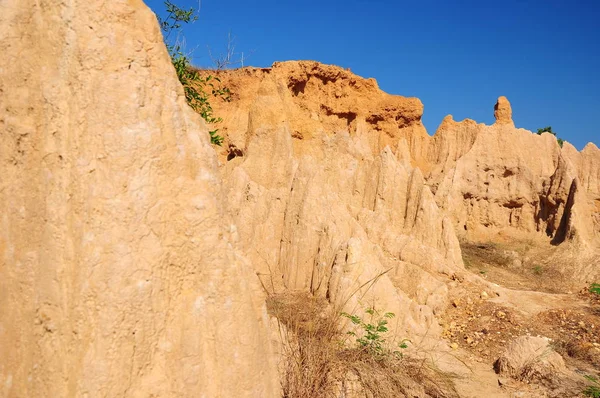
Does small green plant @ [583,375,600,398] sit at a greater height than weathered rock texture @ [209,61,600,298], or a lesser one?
lesser

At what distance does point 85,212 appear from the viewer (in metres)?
2.47

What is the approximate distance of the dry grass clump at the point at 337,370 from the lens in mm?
3682

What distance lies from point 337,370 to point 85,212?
105 inches

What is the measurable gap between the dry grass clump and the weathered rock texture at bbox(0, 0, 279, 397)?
49.1 inches

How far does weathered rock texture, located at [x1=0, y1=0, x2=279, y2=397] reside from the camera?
8.04 ft

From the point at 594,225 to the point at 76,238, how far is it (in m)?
19.2

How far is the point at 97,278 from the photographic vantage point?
2438 millimetres

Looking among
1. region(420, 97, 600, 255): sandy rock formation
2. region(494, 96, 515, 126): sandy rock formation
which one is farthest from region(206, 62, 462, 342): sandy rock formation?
region(494, 96, 515, 126): sandy rock formation

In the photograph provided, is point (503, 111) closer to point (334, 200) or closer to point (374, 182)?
point (374, 182)

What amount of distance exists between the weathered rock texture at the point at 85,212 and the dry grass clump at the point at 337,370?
1.25 m

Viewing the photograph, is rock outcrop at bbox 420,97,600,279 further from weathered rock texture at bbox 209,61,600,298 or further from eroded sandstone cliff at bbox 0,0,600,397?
eroded sandstone cliff at bbox 0,0,600,397

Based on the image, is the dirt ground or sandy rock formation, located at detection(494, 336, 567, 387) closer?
sandy rock formation, located at detection(494, 336, 567, 387)

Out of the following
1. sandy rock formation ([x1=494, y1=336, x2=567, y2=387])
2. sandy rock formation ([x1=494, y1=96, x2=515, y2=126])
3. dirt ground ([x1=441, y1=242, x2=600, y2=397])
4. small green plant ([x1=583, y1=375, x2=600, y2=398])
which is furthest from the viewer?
sandy rock formation ([x1=494, y1=96, x2=515, y2=126])

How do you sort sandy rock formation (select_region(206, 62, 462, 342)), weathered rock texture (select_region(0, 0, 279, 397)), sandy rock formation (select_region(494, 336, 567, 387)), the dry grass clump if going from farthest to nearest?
1. sandy rock formation (select_region(206, 62, 462, 342))
2. sandy rock formation (select_region(494, 336, 567, 387))
3. the dry grass clump
4. weathered rock texture (select_region(0, 0, 279, 397))
